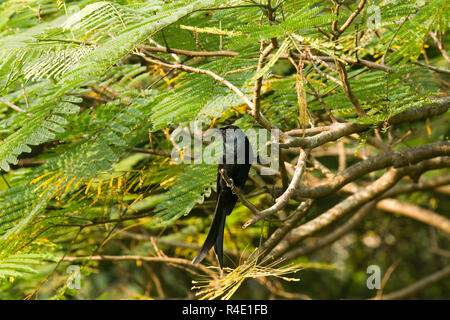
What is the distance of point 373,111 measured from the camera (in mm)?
2389

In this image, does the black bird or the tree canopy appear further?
the black bird

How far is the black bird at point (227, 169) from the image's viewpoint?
9.38 feet

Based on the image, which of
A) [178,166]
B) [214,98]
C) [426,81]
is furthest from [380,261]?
[214,98]

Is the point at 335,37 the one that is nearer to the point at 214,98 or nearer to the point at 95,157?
the point at 214,98

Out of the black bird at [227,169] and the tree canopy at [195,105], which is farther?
the black bird at [227,169]

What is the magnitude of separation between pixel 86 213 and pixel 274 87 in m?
1.47

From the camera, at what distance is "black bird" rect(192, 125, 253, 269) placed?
2859 millimetres

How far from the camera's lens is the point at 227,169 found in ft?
10.1

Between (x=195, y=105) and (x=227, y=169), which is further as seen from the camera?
(x=227, y=169)

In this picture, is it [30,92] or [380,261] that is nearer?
[30,92]
